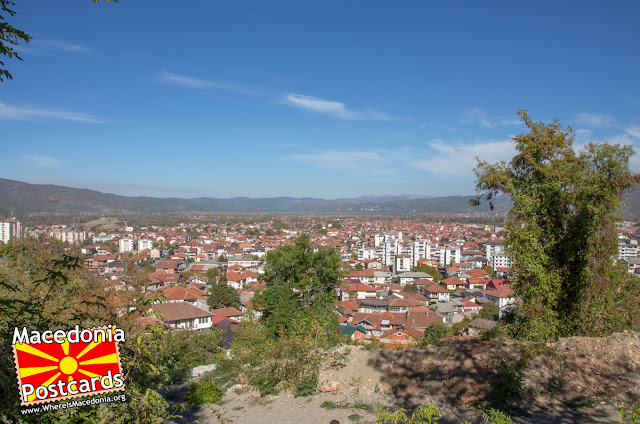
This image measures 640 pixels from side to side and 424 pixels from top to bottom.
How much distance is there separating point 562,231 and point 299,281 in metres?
7.93

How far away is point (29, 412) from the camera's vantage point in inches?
86.3

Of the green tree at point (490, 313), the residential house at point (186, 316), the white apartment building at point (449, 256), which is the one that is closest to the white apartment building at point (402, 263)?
the white apartment building at point (449, 256)

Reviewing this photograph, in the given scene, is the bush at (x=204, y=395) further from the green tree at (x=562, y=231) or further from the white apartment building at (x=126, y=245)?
the white apartment building at (x=126, y=245)

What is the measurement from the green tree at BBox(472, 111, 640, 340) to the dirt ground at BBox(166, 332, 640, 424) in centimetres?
42

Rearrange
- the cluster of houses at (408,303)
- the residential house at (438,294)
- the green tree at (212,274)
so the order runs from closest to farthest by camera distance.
→ the cluster of houses at (408,303)
the residential house at (438,294)
the green tree at (212,274)

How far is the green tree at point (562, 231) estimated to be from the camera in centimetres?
611

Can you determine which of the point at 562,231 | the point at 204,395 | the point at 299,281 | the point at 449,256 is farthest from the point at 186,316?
the point at 449,256

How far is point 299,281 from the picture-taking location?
12.6 meters

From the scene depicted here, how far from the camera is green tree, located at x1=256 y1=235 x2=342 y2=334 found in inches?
476

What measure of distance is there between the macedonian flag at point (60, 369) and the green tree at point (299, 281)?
9.65 metres

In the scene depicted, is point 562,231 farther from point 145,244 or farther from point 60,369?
point 145,244

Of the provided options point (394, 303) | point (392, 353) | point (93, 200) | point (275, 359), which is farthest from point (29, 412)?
point (93, 200)

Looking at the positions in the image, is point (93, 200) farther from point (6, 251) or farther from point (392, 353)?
point (392, 353)

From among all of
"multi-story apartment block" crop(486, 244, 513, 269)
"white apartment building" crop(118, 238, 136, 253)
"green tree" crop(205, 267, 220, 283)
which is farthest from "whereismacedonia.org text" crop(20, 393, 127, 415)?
"white apartment building" crop(118, 238, 136, 253)
